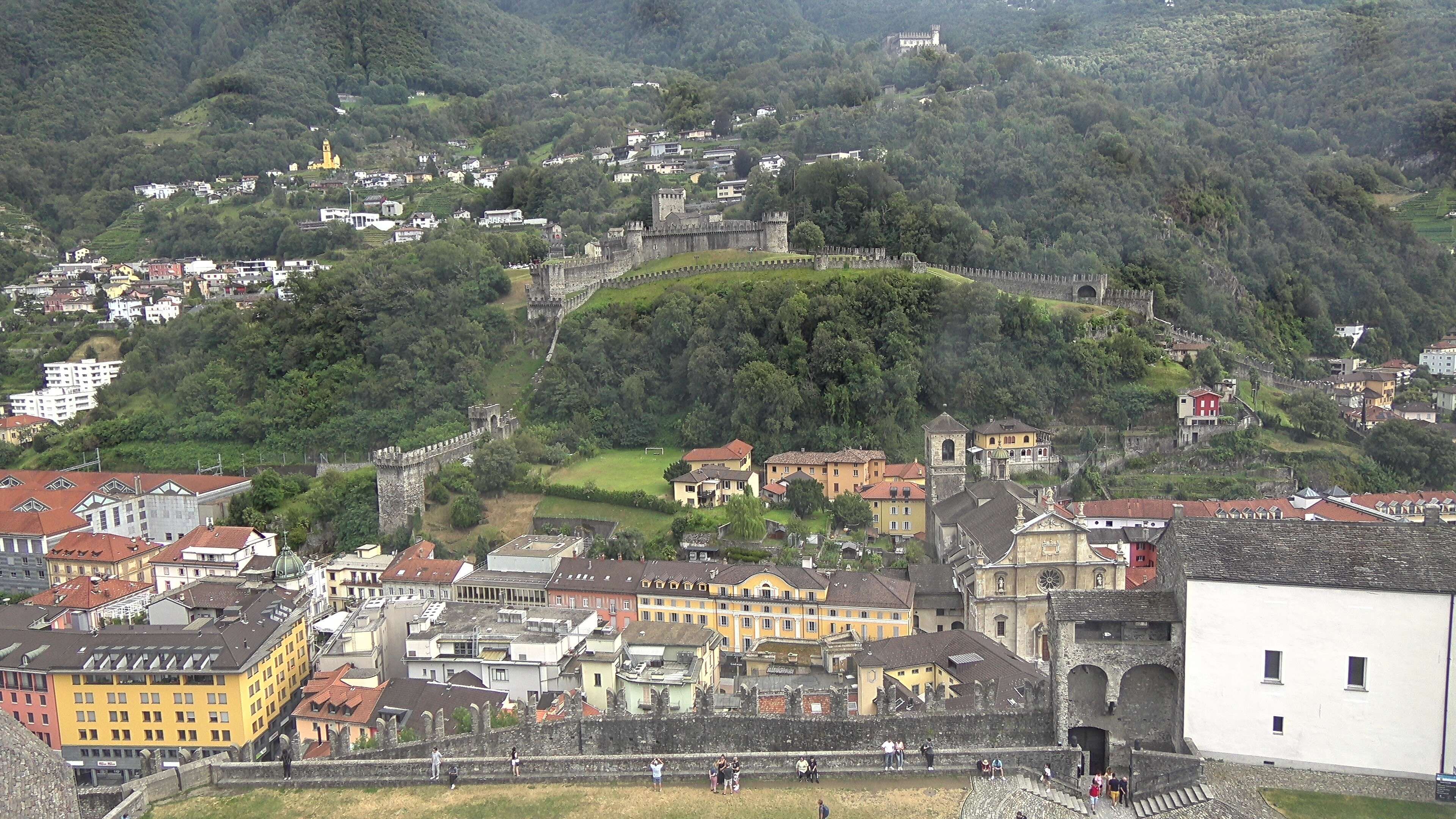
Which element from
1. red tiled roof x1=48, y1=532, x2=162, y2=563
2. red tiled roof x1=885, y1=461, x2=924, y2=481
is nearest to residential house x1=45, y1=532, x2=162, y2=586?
red tiled roof x1=48, y1=532, x2=162, y2=563

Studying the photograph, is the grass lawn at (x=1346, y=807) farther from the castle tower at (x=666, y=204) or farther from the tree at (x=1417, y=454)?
the castle tower at (x=666, y=204)

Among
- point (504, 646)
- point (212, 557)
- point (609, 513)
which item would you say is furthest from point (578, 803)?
point (212, 557)

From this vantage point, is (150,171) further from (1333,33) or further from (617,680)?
(1333,33)

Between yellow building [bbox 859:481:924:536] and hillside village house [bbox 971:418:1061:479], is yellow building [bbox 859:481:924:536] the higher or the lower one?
the lower one

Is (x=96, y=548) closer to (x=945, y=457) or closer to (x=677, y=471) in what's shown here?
(x=677, y=471)

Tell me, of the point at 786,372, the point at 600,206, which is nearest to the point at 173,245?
the point at 600,206

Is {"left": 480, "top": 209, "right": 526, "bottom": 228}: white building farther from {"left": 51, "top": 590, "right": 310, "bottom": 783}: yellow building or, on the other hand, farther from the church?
the church

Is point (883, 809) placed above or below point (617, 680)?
above
